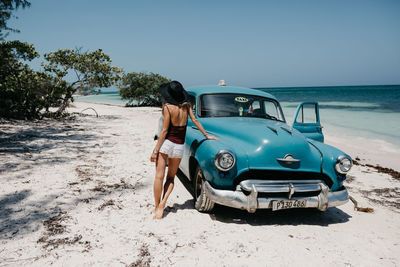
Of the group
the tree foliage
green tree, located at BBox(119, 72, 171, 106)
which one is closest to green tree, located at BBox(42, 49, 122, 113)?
the tree foliage

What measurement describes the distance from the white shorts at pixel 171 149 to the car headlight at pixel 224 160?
53cm

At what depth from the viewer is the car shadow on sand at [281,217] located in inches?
145

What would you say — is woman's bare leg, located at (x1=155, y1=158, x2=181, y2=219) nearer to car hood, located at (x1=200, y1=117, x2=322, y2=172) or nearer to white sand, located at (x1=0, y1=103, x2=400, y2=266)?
white sand, located at (x1=0, y1=103, x2=400, y2=266)

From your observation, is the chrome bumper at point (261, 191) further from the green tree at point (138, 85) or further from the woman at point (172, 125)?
the green tree at point (138, 85)

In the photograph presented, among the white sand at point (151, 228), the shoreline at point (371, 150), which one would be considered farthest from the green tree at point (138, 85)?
the white sand at point (151, 228)

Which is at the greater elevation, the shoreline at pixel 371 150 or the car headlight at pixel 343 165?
the car headlight at pixel 343 165

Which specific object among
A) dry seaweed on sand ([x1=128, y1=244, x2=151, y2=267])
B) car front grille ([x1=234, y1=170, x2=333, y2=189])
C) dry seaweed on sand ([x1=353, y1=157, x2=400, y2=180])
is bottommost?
dry seaweed on sand ([x1=353, y1=157, x2=400, y2=180])

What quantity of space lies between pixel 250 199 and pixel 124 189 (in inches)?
95.2

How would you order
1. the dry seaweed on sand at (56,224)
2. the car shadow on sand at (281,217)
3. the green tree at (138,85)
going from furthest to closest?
the green tree at (138,85), the car shadow on sand at (281,217), the dry seaweed on sand at (56,224)

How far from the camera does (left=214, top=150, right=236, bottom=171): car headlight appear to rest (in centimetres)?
321

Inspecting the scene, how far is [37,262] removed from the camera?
2.55 m

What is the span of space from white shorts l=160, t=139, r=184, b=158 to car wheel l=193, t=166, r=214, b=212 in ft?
1.73

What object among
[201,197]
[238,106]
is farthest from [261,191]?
[238,106]

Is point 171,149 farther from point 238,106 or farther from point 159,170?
point 238,106
